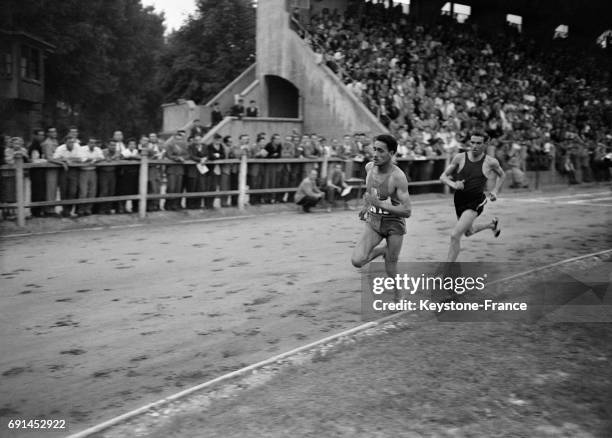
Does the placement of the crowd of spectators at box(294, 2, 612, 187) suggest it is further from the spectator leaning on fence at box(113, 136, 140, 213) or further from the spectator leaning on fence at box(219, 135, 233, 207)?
the spectator leaning on fence at box(113, 136, 140, 213)

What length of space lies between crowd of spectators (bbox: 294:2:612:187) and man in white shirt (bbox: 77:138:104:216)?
9882mm

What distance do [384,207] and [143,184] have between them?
8324mm

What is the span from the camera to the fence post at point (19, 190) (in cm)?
1195

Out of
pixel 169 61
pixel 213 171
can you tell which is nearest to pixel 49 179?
pixel 213 171

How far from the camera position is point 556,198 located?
20781 millimetres

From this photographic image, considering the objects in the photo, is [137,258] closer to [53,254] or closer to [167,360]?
[53,254]

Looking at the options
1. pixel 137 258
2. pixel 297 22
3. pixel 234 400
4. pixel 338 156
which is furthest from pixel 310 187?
pixel 297 22

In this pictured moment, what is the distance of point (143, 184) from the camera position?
13.9 metres

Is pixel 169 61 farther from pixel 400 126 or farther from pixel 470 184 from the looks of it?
pixel 470 184

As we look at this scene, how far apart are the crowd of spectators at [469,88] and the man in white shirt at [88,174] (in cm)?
988

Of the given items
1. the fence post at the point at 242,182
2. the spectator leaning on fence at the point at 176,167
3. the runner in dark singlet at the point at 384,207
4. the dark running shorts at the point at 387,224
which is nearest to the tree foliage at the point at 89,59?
the spectator leaning on fence at the point at 176,167

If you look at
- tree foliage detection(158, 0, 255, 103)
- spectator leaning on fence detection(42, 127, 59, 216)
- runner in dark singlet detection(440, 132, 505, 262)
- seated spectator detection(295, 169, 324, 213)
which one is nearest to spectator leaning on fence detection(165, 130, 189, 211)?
spectator leaning on fence detection(42, 127, 59, 216)

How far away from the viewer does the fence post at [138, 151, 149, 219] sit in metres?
13.8

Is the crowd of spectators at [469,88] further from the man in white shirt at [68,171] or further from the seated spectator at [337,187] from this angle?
the man in white shirt at [68,171]
